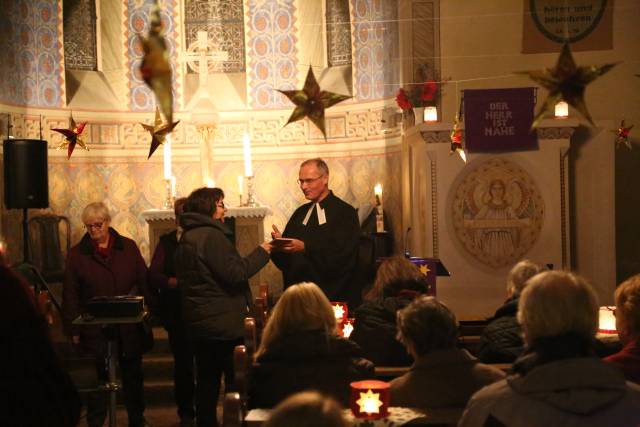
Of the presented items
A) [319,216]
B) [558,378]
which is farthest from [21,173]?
[558,378]

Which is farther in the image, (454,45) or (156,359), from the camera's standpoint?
(454,45)

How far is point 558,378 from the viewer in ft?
8.27

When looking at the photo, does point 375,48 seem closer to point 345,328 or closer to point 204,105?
point 204,105

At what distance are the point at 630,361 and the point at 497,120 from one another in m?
5.09

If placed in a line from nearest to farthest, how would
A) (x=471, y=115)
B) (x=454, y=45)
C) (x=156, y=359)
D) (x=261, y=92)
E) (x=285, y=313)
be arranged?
(x=285, y=313) < (x=156, y=359) < (x=471, y=115) < (x=454, y=45) < (x=261, y=92)

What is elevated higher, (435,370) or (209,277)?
(209,277)

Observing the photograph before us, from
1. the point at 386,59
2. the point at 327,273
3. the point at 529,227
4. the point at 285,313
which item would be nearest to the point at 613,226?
the point at 529,227

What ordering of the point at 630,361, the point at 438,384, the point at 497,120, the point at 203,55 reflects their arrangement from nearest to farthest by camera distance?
the point at 438,384
the point at 630,361
the point at 497,120
the point at 203,55

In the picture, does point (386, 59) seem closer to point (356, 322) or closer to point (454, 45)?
point (454, 45)

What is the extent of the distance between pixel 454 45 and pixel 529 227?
2286 millimetres

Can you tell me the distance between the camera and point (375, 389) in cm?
293

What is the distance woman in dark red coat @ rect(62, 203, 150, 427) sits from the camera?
535cm

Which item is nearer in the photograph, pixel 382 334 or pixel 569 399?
pixel 569 399

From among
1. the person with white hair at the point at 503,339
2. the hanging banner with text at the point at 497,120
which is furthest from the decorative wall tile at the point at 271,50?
the person with white hair at the point at 503,339
